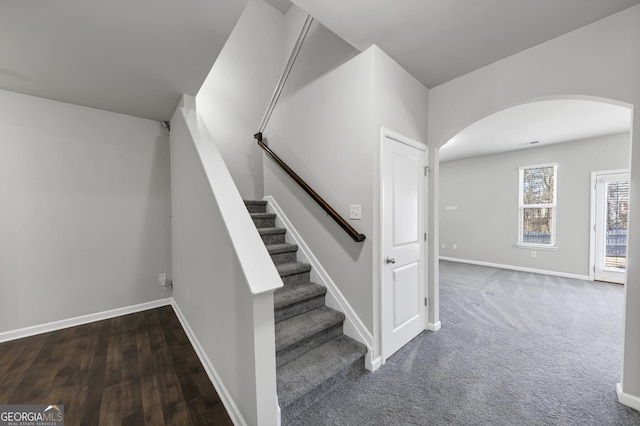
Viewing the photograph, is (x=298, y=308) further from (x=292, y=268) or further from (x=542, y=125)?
(x=542, y=125)

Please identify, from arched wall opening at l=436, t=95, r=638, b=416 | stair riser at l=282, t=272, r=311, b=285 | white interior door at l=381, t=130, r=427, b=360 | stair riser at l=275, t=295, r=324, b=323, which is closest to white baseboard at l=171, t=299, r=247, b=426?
stair riser at l=275, t=295, r=324, b=323

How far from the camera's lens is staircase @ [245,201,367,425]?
1568mm

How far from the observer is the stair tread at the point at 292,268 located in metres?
2.26

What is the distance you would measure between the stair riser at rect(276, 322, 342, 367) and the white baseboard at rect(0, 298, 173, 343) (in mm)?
→ 2277

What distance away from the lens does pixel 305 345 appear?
1888 mm

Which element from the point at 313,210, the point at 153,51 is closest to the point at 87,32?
the point at 153,51

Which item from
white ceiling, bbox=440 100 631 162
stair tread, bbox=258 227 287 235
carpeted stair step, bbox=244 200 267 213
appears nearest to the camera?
stair tread, bbox=258 227 287 235

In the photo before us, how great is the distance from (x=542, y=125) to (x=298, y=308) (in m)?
4.55

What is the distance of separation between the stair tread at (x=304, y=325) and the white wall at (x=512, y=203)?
5154mm

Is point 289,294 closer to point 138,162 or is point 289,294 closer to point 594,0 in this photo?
point 138,162

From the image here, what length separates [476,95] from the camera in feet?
7.48

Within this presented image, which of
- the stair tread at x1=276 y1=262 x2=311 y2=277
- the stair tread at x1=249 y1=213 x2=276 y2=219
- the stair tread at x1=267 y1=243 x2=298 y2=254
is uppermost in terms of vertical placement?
the stair tread at x1=249 y1=213 x2=276 y2=219

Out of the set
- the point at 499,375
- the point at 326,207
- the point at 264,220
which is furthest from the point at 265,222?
the point at 499,375

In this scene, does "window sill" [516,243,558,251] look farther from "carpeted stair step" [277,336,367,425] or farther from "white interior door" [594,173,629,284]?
"carpeted stair step" [277,336,367,425]
